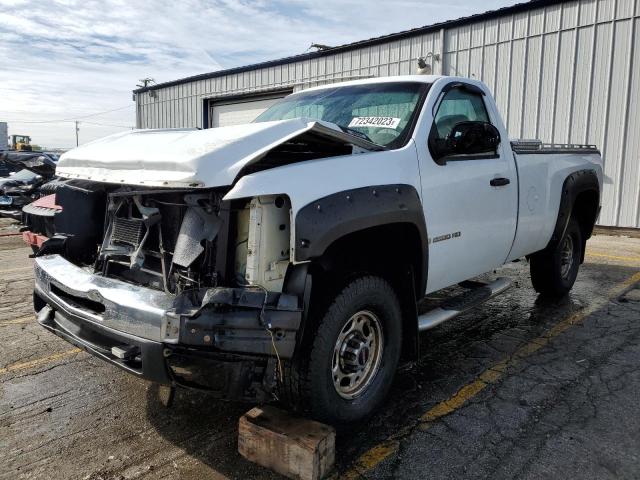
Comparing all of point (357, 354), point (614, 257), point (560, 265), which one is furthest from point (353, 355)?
point (614, 257)

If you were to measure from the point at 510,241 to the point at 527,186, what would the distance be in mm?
561

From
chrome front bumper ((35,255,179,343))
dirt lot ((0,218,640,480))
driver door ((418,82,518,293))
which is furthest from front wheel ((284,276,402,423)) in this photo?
chrome front bumper ((35,255,179,343))

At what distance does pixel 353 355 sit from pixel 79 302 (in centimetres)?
159

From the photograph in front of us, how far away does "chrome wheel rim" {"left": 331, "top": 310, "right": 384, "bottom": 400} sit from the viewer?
3.03 meters

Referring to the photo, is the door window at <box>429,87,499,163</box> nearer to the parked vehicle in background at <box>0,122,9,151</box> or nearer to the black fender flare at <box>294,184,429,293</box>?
the black fender flare at <box>294,184,429,293</box>

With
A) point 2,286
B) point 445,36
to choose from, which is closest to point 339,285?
point 2,286

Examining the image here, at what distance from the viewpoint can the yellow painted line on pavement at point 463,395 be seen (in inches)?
112

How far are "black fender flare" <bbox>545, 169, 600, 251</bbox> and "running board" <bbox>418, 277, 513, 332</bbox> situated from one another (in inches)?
44.6

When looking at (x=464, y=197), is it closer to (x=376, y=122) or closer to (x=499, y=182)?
(x=499, y=182)

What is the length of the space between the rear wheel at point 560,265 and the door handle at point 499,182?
1.63 m

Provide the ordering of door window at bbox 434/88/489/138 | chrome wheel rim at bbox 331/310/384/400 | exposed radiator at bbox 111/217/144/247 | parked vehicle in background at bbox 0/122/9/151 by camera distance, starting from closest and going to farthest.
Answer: chrome wheel rim at bbox 331/310/384/400 → exposed radiator at bbox 111/217/144/247 → door window at bbox 434/88/489/138 → parked vehicle in background at bbox 0/122/9/151


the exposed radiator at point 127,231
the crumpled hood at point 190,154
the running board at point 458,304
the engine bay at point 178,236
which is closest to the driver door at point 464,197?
the running board at point 458,304

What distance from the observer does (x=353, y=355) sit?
304 cm

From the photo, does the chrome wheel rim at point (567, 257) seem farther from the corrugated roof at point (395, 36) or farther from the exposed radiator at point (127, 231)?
the corrugated roof at point (395, 36)
